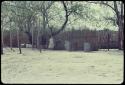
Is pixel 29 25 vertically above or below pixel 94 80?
above

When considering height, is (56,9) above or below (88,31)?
above

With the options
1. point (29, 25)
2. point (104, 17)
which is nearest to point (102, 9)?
point (104, 17)

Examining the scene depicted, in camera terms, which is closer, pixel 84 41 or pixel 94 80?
pixel 94 80

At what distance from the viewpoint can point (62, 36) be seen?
27109mm

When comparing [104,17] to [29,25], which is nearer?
[29,25]

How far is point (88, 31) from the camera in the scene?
26250mm

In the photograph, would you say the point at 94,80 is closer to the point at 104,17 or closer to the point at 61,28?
the point at 61,28

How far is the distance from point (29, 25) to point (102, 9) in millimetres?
7252

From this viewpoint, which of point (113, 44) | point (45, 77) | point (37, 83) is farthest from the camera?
point (113, 44)

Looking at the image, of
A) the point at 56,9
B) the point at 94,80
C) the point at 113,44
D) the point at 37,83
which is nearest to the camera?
the point at 37,83

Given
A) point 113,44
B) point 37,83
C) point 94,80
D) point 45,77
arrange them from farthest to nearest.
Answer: point 113,44, point 45,77, point 94,80, point 37,83

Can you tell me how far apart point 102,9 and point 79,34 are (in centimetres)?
492

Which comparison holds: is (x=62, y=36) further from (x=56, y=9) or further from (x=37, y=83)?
(x=37, y=83)

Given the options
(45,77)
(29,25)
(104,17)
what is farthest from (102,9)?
(45,77)
